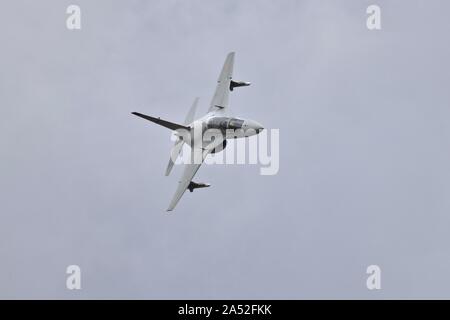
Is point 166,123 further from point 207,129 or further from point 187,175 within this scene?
point 187,175

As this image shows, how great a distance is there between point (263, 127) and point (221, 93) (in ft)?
49.3

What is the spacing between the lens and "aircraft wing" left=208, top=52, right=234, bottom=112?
12981 cm

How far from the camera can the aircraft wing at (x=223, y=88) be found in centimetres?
12981

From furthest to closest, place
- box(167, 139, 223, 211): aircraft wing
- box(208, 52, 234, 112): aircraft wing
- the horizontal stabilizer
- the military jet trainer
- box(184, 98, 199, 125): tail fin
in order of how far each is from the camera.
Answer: box(208, 52, 234, 112): aircraft wing < box(184, 98, 199, 125): tail fin < the military jet trainer < box(167, 139, 223, 211): aircraft wing < the horizontal stabilizer

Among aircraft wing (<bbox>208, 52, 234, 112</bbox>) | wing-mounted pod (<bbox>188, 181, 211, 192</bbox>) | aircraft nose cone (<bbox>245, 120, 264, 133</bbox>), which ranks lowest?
wing-mounted pod (<bbox>188, 181, 211, 192</bbox>)

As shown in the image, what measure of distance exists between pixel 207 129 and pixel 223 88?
10056 mm

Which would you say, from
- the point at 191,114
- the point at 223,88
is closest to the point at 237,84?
the point at 223,88

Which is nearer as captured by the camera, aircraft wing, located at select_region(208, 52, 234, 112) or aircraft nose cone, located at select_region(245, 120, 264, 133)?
aircraft nose cone, located at select_region(245, 120, 264, 133)

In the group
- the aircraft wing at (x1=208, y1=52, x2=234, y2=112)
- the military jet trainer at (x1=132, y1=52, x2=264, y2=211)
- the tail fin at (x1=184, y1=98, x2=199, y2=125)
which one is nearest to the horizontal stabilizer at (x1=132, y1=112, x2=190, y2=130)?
the military jet trainer at (x1=132, y1=52, x2=264, y2=211)

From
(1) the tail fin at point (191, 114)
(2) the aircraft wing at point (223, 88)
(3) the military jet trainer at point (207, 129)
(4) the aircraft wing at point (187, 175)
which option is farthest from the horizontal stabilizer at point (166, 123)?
(2) the aircraft wing at point (223, 88)

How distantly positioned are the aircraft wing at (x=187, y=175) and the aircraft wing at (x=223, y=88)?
31.3 feet

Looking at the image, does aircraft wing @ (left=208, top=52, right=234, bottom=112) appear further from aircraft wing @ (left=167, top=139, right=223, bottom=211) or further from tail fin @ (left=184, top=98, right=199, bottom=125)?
aircraft wing @ (left=167, top=139, right=223, bottom=211)
